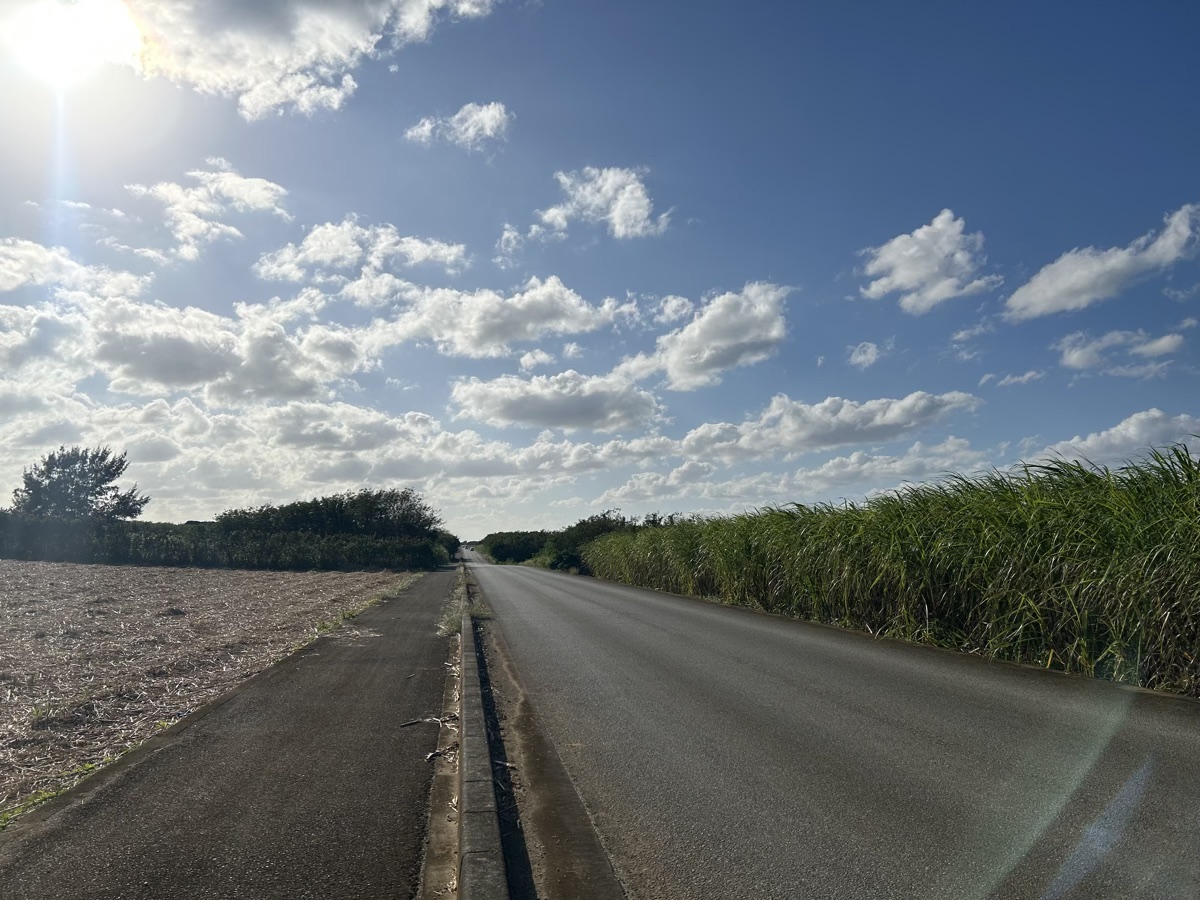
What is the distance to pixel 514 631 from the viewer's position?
13664 mm

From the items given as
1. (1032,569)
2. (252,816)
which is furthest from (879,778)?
(1032,569)

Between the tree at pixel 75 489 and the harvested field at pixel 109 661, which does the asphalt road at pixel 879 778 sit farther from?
the tree at pixel 75 489

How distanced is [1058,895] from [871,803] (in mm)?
1153

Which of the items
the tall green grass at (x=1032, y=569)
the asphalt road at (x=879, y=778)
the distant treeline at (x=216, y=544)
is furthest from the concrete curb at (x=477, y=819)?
the distant treeline at (x=216, y=544)

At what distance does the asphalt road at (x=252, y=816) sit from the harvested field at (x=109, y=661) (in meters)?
0.48

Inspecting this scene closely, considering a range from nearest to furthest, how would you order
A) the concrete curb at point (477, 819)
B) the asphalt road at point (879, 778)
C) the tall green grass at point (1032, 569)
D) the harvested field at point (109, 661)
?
the concrete curb at point (477, 819) < the asphalt road at point (879, 778) < the harvested field at point (109, 661) < the tall green grass at point (1032, 569)

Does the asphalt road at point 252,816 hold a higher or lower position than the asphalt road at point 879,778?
higher

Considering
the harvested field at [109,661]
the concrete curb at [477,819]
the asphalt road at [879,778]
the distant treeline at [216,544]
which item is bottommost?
the asphalt road at [879,778]

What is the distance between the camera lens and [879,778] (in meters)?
4.70

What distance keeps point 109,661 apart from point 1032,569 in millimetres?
10938

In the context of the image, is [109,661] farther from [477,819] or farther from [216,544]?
[216,544]

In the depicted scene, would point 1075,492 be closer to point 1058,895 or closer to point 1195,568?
point 1195,568

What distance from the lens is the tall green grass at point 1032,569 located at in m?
7.29

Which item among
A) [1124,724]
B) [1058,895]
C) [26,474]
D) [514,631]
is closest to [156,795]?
[1058,895]
